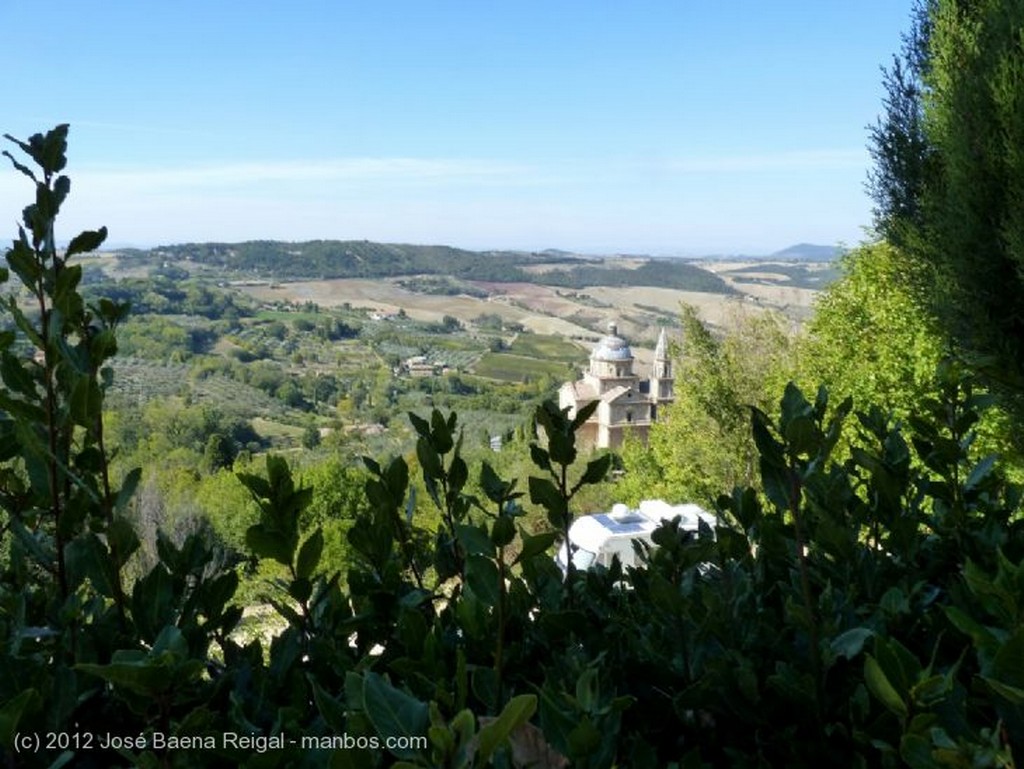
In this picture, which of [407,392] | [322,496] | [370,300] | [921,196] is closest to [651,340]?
[407,392]

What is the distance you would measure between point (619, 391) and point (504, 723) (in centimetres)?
4569

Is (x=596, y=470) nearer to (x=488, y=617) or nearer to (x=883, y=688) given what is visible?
(x=488, y=617)

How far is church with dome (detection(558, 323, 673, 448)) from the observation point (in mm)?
44344

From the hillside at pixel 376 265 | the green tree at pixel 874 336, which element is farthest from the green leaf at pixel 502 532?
the hillside at pixel 376 265

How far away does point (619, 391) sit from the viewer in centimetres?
4594

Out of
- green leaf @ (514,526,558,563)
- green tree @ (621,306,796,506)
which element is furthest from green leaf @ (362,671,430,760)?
green tree @ (621,306,796,506)

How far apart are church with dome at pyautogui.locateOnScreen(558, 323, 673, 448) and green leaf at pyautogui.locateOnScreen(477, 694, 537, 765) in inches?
1604

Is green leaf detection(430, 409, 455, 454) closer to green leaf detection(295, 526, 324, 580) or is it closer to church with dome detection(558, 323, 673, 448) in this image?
green leaf detection(295, 526, 324, 580)

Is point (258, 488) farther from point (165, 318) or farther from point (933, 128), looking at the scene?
point (165, 318)

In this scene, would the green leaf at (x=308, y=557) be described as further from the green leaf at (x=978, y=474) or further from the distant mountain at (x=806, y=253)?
the distant mountain at (x=806, y=253)

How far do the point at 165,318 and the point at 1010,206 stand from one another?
9778 cm

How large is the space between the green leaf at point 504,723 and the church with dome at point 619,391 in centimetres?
4074

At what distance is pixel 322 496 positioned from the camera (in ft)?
101

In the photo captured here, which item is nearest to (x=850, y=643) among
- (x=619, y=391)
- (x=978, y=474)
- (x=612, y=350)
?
(x=978, y=474)
